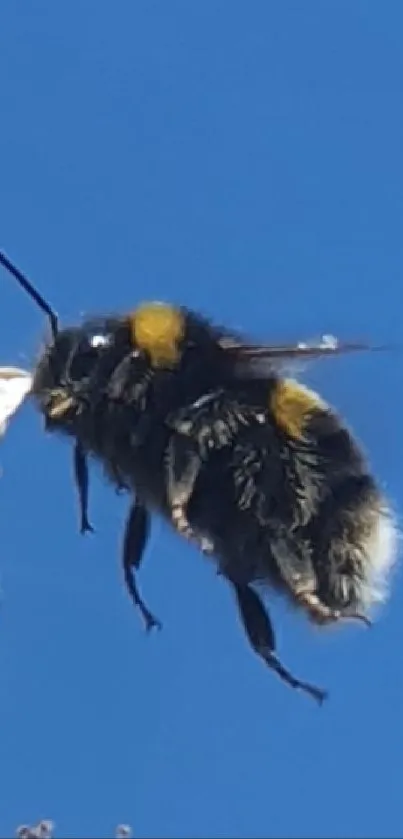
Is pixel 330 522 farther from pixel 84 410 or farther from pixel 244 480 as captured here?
pixel 84 410

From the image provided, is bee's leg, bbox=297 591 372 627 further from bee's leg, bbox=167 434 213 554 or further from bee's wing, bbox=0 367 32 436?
bee's wing, bbox=0 367 32 436

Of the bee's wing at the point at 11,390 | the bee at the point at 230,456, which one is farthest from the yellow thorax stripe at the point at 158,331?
the bee's wing at the point at 11,390

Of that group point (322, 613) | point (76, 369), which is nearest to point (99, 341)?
point (76, 369)

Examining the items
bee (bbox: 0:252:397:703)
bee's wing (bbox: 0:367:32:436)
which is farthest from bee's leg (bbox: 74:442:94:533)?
bee's wing (bbox: 0:367:32:436)

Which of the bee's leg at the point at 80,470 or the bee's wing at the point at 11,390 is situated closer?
the bee's wing at the point at 11,390

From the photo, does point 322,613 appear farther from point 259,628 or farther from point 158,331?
point 158,331

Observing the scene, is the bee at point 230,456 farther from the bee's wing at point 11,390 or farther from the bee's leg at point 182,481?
the bee's wing at point 11,390

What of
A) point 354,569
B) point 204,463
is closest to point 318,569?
point 354,569

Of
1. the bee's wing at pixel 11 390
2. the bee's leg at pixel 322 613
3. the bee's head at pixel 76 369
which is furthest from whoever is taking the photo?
the bee's head at pixel 76 369
